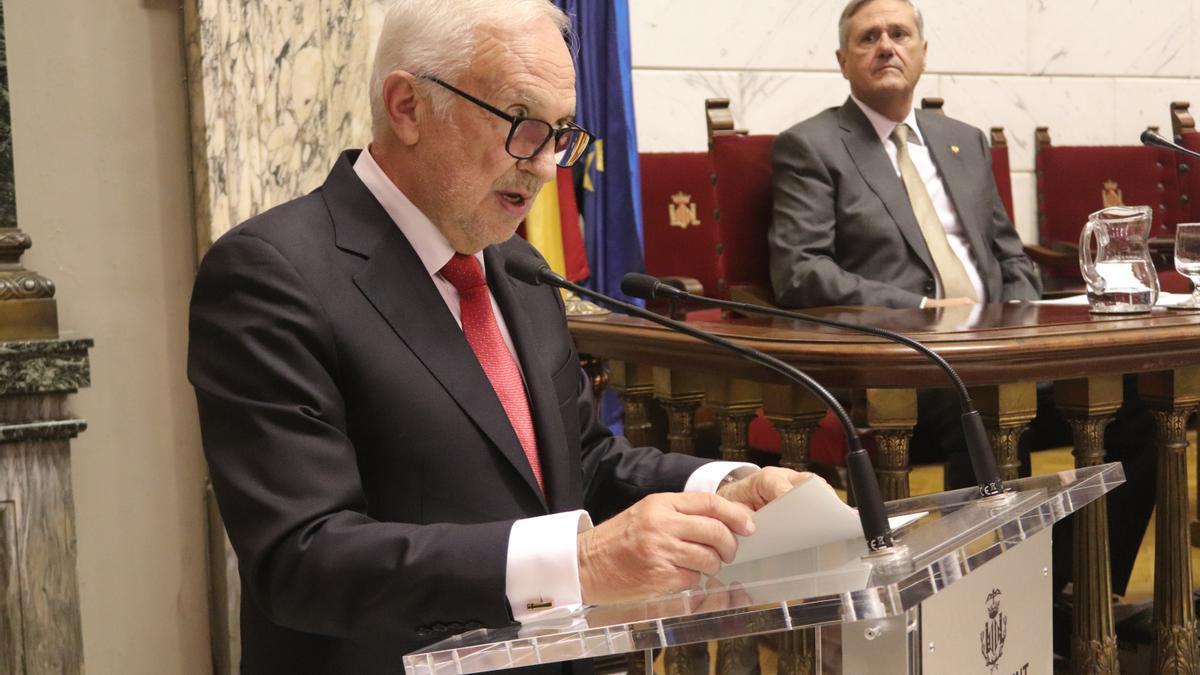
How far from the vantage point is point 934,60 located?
5.98 meters

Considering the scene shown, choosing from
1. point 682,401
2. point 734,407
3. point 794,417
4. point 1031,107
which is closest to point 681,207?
point 682,401

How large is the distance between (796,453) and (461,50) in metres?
1.19

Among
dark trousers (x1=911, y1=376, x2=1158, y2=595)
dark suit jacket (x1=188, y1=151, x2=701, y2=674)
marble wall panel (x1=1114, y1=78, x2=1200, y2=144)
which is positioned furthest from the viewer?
marble wall panel (x1=1114, y1=78, x2=1200, y2=144)

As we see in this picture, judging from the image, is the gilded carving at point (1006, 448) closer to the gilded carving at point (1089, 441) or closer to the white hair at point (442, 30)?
the gilded carving at point (1089, 441)

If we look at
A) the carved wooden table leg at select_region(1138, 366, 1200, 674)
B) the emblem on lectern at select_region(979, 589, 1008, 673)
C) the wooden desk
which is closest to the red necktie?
the emblem on lectern at select_region(979, 589, 1008, 673)

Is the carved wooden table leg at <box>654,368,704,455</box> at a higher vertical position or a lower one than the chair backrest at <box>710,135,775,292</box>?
lower

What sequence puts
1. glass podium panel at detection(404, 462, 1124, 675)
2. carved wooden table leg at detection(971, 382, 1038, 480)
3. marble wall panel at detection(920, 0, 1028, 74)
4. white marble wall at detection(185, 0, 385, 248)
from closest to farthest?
1. glass podium panel at detection(404, 462, 1124, 675)
2. carved wooden table leg at detection(971, 382, 1038, 480)
3. white marble wall at detection(185, 0, 385, 248)
4. marble wall panel at detection(920, 0, 1028, 74)

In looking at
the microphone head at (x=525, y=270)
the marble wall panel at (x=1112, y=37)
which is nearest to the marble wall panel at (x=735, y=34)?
the marble wall panel at (x=1112, y=37)

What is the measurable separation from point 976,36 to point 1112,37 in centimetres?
Answer: 92

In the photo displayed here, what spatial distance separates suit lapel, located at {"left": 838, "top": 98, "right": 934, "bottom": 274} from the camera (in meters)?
3.75

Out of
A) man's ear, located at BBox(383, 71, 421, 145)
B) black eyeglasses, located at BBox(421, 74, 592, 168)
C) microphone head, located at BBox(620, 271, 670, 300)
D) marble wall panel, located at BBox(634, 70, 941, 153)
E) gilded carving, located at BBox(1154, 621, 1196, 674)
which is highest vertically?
marble wall panel, located at BBox(634, 70, 941, 153)

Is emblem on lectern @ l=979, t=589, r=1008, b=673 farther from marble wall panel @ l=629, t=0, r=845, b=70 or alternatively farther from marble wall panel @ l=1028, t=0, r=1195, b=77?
marble wall panel @ l=1028, t=0, r=1195, b=77

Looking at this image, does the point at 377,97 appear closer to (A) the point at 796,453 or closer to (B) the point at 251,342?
(B) the point at 251,342

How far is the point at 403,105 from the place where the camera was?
1667 millimetres
